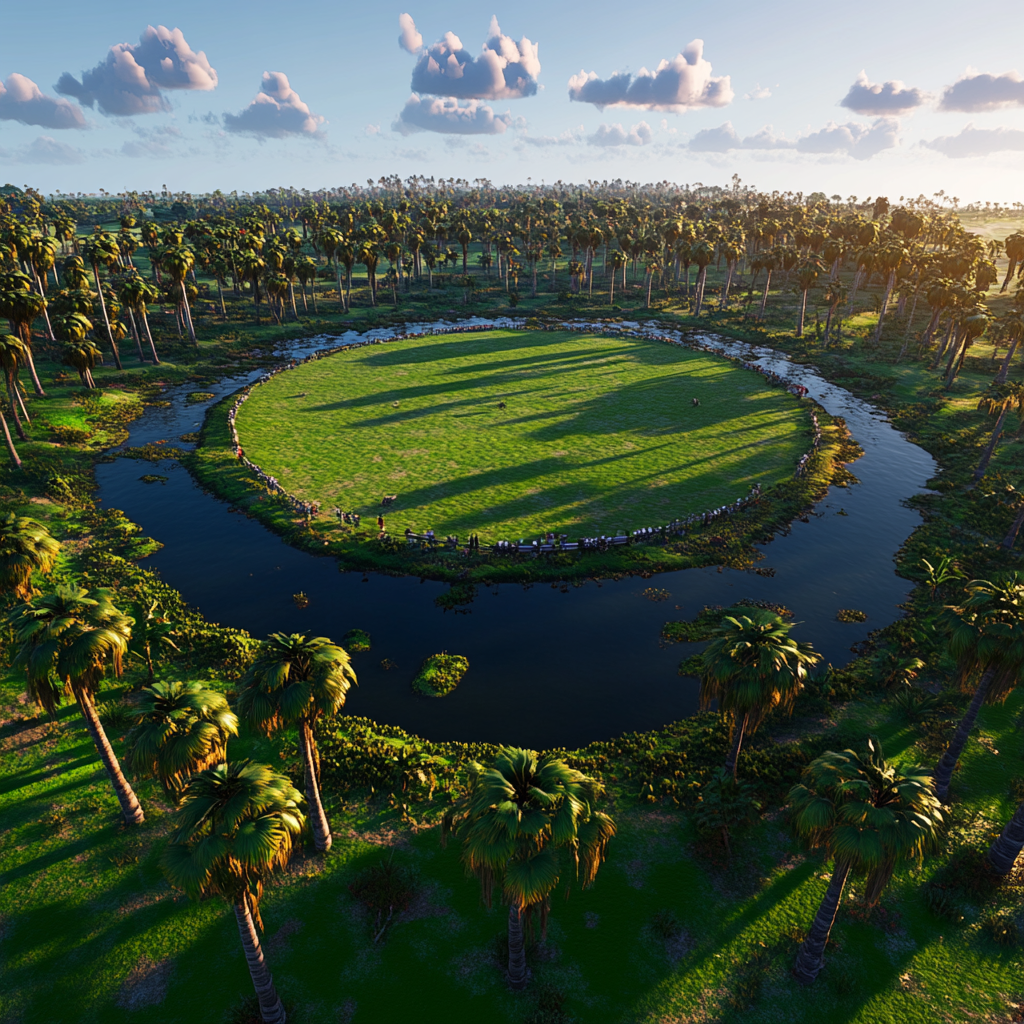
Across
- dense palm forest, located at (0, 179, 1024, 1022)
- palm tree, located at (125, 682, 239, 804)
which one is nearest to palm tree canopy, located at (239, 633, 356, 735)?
dense palm forest, located at (0, 179, 1024, 1022)

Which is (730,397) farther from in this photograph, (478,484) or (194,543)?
(194,543)

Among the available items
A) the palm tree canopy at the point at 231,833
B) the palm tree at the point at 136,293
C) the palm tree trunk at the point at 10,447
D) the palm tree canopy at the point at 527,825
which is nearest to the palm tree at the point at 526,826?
the palm tree canopy at the point at 527,825

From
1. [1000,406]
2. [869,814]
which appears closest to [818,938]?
[869,814]

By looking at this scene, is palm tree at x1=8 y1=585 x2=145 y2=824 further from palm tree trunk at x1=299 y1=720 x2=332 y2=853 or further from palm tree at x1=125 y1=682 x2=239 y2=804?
palm tree trunk at x1=299 y1=720 x2=332 y2=853

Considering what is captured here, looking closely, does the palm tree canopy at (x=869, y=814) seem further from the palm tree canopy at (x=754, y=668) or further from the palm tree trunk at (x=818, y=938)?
the palm tree canopy at (x=754, y=668)

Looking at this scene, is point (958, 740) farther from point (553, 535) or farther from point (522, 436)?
point (522, 436)

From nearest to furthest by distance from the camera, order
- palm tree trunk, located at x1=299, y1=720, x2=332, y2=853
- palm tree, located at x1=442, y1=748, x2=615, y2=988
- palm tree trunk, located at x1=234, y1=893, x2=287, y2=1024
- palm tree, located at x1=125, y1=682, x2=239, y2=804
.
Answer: palm tree, located at x1=442, y1=748, x2=615, y2=988, palm tree trunk, located at x1=234, y1=893, x2=287, y2=1024, palm tree, located at x1=125, y1=682, x2=239, y2=804, palm tree trunk, located at x1=299, y1=720, x2=332, y2=853
